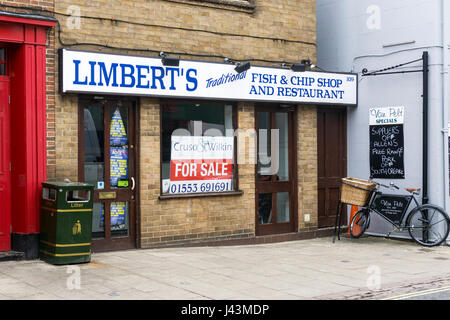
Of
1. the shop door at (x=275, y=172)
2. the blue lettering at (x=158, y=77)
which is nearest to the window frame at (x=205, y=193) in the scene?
the blue lettering at (x=158, y=77)

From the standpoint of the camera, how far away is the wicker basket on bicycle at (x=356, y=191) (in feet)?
39.0

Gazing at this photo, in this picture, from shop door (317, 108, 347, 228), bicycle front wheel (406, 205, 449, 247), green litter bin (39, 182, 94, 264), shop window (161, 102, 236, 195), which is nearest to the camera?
green litter bin (39, 182, 94, 264)

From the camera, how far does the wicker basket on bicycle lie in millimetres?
11883

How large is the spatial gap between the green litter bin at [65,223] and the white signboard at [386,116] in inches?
253

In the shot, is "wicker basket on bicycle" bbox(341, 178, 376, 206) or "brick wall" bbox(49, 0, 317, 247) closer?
"brick wall" bbox(49, 0, 317, 247)

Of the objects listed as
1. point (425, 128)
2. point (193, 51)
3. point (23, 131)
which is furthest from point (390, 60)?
point (23, 131)

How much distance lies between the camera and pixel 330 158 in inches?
525

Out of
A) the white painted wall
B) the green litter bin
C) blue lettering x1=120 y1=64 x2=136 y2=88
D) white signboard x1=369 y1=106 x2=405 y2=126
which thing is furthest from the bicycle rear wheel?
the green litter bin

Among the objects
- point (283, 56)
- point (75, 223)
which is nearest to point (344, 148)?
point (283, 56)

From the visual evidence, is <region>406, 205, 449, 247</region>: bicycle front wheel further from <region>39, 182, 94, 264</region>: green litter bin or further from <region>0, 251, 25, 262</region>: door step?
<region>0, 251, 25, 262</region>: door step

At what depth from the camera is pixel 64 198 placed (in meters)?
8.77

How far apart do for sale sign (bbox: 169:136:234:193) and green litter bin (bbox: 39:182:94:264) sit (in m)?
2.23

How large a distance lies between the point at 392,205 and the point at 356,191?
2.73ft
